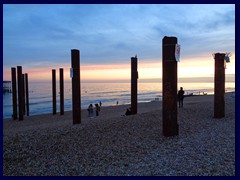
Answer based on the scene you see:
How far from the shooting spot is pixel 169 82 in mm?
6707

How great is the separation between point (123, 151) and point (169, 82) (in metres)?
2.35

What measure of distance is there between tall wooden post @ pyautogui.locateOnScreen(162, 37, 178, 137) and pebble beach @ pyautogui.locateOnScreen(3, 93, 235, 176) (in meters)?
0.47

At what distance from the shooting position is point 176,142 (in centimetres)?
629

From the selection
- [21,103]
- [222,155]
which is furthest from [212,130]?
[21,103]

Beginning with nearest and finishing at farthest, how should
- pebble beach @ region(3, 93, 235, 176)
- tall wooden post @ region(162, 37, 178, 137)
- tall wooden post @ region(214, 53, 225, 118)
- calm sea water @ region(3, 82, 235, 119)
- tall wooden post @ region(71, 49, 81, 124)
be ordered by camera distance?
pebble beach @ region(3, 93, 235, 176)
tall wooden post @ region(162, 37, 178, 137)
tall wooden post @ region(71, 49, 81, 124)
tall wooden post @ region(214, 53, 225, 118)
calm sea water @ region(3, 82, 235, 119)

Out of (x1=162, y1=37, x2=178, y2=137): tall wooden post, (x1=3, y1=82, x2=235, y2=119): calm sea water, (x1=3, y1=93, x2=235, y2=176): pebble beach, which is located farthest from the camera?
(x1=3, y1=82, x2=235, y2=119): calm sea water

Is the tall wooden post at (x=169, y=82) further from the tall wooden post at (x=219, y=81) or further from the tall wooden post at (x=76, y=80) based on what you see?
the tall wooden post at (x=76, y=80)

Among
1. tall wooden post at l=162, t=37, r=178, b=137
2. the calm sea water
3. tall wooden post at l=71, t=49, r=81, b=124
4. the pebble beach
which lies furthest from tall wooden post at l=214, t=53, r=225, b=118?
the calm sea water

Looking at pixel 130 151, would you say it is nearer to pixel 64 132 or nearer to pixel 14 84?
pixel 64 132

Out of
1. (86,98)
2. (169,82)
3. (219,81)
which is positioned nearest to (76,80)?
(169,82)

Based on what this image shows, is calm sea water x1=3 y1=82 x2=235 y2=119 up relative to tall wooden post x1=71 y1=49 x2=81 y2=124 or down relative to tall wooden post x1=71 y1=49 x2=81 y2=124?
down

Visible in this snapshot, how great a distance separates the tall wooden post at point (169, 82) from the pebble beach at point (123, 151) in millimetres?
475

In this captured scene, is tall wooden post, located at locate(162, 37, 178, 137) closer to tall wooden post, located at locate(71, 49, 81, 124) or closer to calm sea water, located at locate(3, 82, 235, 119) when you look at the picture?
tall wooden post, located at locate(71, 49, 81, 124)

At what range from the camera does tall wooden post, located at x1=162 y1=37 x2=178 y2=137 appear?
6645 mm
